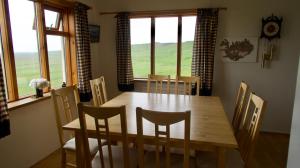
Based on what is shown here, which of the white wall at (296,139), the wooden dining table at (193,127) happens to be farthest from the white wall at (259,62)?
the white wall at (296,139)

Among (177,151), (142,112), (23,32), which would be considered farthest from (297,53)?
(23,32)

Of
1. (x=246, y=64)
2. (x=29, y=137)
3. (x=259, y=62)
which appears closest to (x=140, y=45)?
(x=246, y=64)

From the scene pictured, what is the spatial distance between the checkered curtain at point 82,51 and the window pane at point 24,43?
1.89 feet

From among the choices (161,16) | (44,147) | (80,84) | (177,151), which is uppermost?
(161,16)

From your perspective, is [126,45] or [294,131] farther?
[126,45]

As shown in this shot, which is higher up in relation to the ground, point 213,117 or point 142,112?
point 142,112

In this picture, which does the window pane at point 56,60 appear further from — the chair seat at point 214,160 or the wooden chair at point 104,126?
the chair seat at point 214,160

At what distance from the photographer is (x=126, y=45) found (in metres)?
3.61

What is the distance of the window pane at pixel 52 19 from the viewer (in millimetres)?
2725

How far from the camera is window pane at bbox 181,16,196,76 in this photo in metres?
3.44

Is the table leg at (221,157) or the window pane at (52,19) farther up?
the window pane at (52,19)

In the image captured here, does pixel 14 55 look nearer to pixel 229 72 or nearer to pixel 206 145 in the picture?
pixel 206 145

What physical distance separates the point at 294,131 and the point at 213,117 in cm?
60

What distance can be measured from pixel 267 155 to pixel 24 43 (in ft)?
11.2
